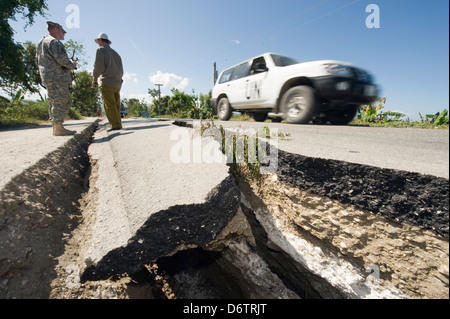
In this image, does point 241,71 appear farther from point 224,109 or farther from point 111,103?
point 111,103

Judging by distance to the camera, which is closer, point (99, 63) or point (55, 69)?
point (55, 69)

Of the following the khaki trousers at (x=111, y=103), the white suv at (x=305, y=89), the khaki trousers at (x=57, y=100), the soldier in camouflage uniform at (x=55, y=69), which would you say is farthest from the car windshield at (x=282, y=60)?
the khaki trousers at (x=57, y=100)

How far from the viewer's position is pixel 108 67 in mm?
3465

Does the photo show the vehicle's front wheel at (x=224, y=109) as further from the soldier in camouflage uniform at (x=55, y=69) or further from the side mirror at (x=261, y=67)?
the soldier in camouflage uniform at (x=55, y=69)

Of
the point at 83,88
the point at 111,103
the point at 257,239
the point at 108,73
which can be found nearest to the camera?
the point at 257,239

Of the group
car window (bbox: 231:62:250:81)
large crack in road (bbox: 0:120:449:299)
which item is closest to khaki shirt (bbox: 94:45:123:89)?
large crack in road (bbox: 0:120:449:299)

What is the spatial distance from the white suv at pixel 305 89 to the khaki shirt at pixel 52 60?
11.4 ft

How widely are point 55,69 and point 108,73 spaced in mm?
735

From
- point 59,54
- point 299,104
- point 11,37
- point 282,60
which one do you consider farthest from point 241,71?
point 11,37

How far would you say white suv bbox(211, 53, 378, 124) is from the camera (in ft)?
9.99

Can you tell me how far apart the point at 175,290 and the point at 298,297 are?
3.03 ft

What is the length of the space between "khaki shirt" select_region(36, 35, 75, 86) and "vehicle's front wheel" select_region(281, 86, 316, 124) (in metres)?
3.63

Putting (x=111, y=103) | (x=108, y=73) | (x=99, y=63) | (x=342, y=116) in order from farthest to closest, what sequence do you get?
(x=342, y=116) < (x=111, y=103) < (x=108, y=73) < (x=99, y=63)
